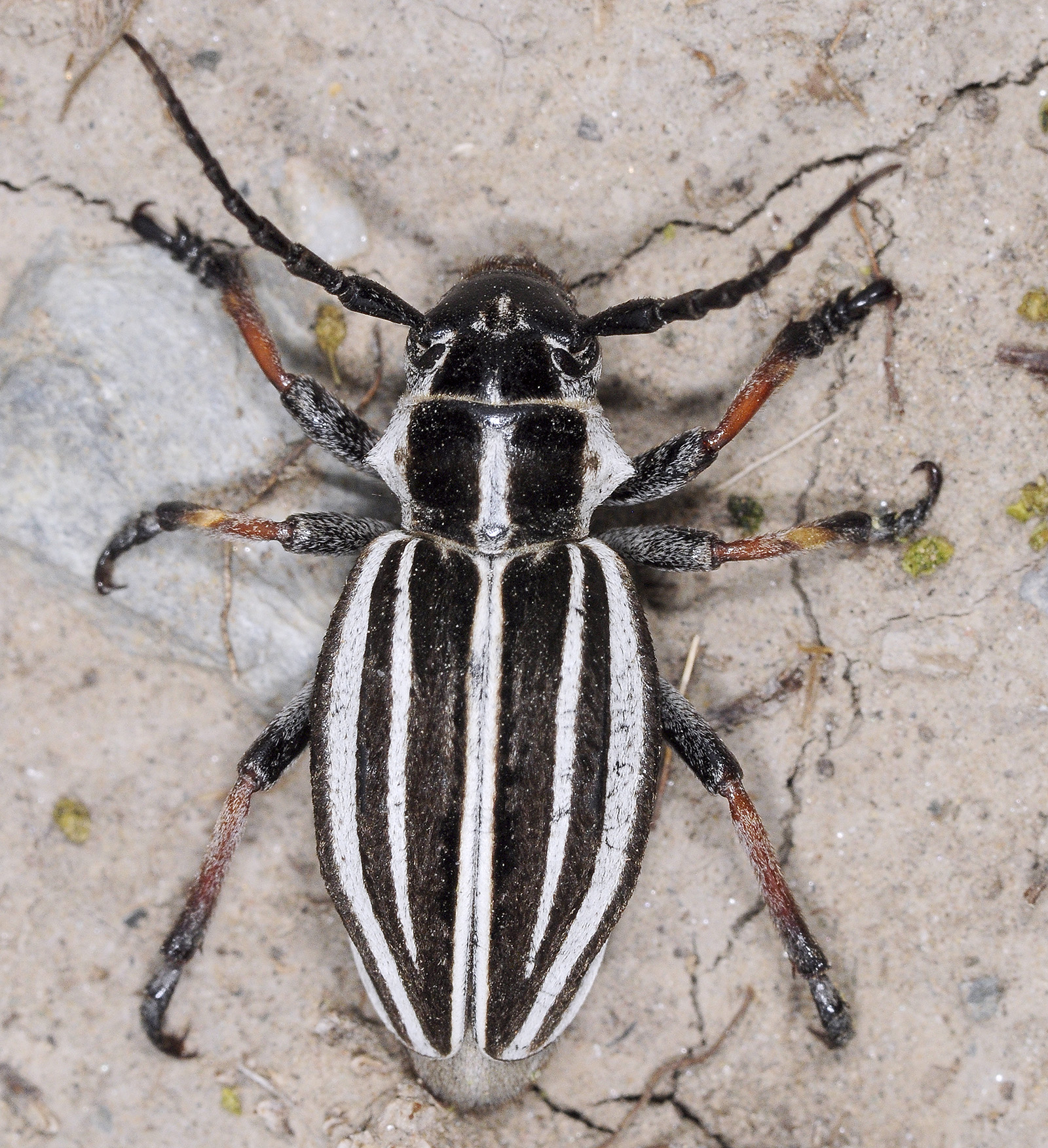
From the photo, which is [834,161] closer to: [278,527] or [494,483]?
[494,483]

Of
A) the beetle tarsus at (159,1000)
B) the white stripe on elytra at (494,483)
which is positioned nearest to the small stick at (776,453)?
the white stripe on elytra at (494,483)

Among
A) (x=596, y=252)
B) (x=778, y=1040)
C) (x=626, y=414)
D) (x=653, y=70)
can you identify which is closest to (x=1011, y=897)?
(x=778, y=1040)

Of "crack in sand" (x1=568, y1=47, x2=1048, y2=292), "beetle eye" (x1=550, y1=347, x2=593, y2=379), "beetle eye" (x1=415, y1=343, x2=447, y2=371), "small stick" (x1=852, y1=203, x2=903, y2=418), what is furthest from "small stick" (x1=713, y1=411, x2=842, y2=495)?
"beetle eye" (x1=415, y1=343, x2=447, y2=371)

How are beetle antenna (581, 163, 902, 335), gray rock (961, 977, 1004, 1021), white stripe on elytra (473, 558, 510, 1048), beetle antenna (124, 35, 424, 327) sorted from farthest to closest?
gray rock (961, 977, 1004, 1021), white stripe on elytra (473, 558, 510, 1048), beetle antenna (124, 35, 424, 327), beetle antenna (581, 163, 902, 335)

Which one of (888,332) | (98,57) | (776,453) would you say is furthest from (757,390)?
(98,57)

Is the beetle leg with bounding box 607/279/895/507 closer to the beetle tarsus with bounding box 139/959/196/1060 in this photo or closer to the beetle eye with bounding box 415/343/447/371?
the beetle eye with bounding box 415/343/447/371

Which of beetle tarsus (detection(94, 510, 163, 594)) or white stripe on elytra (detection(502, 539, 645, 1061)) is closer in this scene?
white stripe on elytra (detection(502, 539, 645, 1061))

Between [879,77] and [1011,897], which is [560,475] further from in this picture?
[1011,897]
